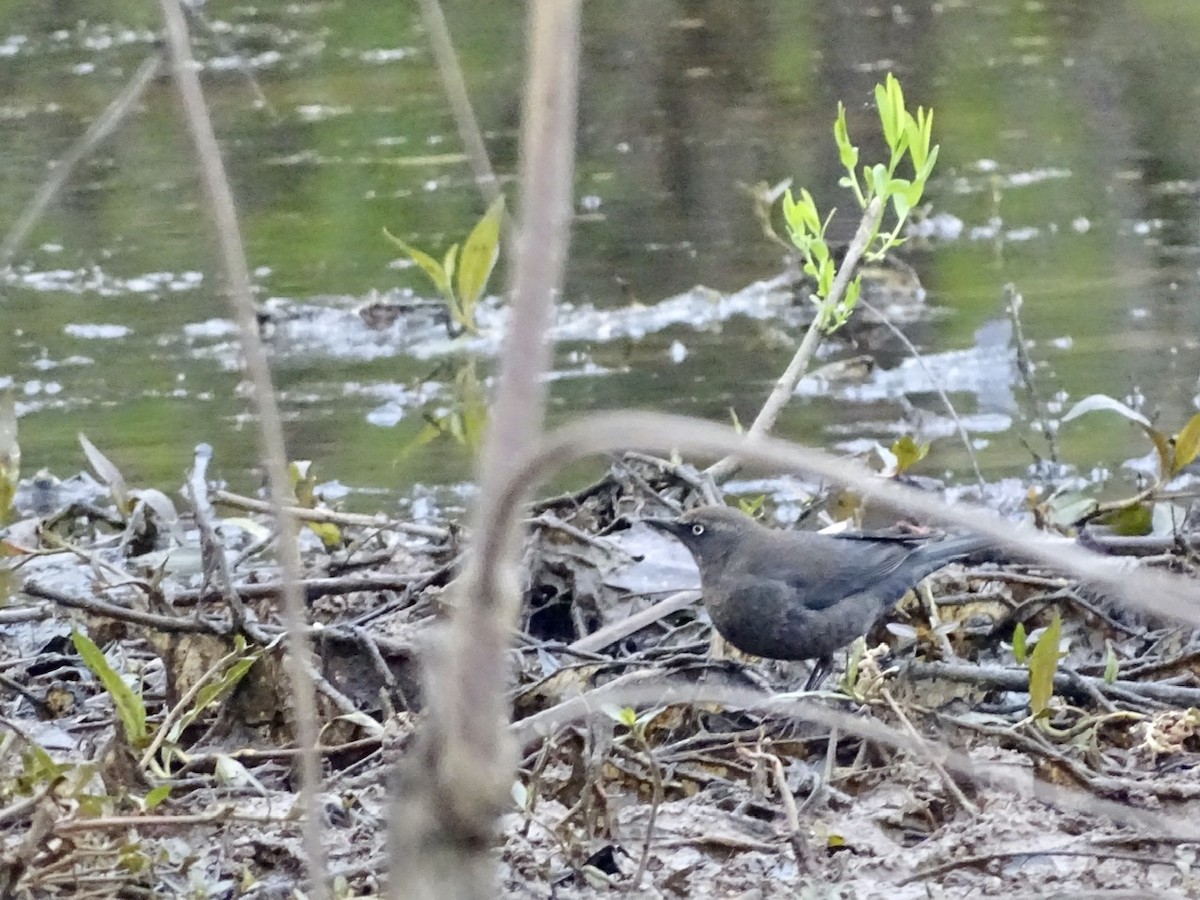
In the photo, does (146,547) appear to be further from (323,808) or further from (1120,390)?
(1120,390)

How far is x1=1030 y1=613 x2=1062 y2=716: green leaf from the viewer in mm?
2889

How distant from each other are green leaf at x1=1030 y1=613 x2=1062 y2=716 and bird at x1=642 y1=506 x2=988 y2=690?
0.55 metres

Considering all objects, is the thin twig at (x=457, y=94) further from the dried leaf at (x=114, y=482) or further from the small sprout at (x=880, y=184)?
the dried leaf at (x=114, y=482)

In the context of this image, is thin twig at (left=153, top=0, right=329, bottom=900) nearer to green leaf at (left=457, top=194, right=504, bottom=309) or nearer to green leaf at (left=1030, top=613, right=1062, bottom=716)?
green leaf at (left=1030, top=613, right=1062, bottom=716)

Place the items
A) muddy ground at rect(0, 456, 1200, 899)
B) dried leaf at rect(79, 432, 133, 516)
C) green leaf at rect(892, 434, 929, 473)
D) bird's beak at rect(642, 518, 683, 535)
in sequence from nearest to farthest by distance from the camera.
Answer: muddy ground at rect(0, 456, 1200, 899)
bird's beak at rect(642, 518, 683, 535)
green leaf at rect(892, 434, 929, 473)
dried leaf at rect(79, 432, 133, 516)

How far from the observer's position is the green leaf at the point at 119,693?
9.35ft

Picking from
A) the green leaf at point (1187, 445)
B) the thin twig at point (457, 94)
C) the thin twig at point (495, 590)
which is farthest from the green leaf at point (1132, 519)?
the thin twig at point (495, 590)

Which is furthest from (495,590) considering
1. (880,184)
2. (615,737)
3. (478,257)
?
(478,257)

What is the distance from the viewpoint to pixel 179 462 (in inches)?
233

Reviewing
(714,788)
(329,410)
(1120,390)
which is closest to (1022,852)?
(714,788)

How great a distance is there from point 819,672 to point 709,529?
359 mm

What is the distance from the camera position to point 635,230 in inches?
356

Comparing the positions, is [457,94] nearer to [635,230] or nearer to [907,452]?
[907,452]

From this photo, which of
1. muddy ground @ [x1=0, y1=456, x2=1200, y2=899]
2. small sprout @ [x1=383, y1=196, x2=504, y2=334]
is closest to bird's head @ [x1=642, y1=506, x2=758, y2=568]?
muddy ground @ [x1=0, y1=456, x2=1200, y2=899]
